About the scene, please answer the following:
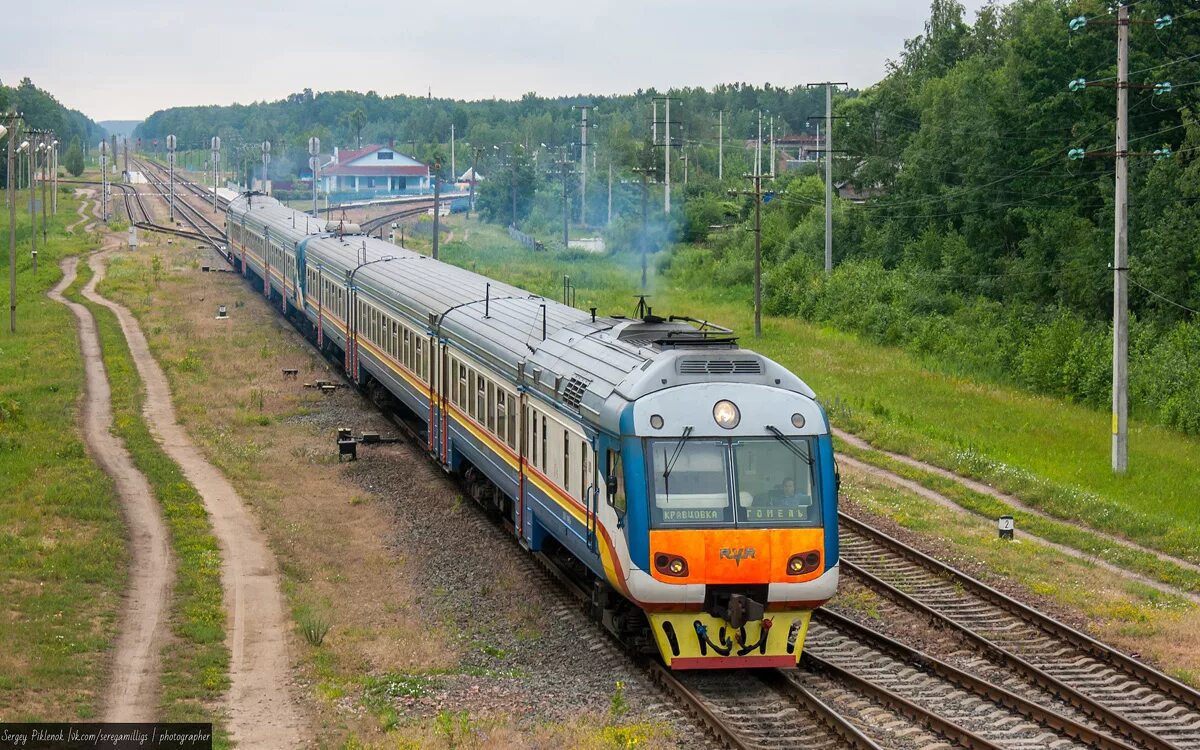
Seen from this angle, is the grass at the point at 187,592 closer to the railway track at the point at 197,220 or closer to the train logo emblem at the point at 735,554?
the train logo emblem at the point at 735,554

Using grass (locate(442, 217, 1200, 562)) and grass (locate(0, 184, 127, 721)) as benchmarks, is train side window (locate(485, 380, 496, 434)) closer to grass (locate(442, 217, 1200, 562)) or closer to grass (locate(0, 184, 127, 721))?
grass (locate(0, 184, 127, 721))

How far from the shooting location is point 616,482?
15.1 meters

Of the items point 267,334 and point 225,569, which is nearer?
point 225,569

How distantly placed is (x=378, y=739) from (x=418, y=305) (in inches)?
613

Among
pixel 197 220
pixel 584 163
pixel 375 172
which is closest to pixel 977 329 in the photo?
pixel 584 163

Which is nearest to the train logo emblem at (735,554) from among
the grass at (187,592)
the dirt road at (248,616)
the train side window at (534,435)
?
the dirt road at (248,616)

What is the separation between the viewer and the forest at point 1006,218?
41656mm

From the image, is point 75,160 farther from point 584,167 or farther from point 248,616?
point 248,616

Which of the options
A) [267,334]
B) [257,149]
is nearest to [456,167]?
[257,149]

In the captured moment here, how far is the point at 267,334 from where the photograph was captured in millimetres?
48469

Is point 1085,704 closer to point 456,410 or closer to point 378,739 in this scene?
point 378,739

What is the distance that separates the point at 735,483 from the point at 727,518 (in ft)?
1.27

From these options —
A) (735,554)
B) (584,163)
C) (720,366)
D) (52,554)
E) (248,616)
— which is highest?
(584,163)

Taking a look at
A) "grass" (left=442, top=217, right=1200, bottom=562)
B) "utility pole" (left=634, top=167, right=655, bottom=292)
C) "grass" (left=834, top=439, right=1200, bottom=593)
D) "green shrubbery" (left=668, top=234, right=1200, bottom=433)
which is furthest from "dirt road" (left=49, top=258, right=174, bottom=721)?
"utility pole" (left=634, top=167, right=655, bottom=292)
